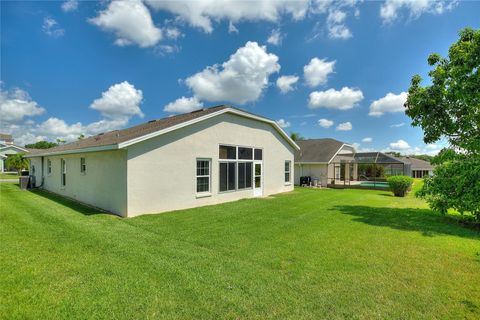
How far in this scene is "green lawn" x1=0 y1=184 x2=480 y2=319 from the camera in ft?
10.9

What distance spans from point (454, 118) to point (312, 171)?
51.3ft

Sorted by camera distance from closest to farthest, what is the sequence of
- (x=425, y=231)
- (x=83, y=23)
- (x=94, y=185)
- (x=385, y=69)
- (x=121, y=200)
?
1. (x=425, y=231)
2. (x=121, y=200)
3. (x=94, y=185)
4. (x=83, y=23)
5. (x=385, y=69)

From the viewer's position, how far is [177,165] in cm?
1051

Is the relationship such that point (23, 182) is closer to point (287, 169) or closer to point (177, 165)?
point (177, 165)

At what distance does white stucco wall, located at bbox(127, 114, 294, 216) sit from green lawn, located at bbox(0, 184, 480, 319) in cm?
150

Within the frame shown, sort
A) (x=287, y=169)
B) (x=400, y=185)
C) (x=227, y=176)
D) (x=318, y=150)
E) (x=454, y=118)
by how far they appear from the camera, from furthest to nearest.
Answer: (x=318, y=150), (x=287, y=169), (x=400, y=185), (x=227, y=176), (x=454, y=118)

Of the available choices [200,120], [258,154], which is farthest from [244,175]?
[200,120]

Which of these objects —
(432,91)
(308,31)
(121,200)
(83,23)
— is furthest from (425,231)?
(83,23)

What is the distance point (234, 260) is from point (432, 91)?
10.4m

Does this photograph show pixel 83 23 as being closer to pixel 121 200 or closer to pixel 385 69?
pixel 121 200

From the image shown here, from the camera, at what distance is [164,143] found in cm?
1005

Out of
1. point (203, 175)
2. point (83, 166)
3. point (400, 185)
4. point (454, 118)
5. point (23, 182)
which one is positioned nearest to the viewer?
point (454, 118)

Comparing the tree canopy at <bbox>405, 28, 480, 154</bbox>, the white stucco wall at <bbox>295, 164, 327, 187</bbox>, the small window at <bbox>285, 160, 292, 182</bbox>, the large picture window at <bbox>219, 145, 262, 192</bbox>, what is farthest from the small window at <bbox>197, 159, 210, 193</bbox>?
the white stucco wall at <bbox>295, 164, 327, 187</bbox>

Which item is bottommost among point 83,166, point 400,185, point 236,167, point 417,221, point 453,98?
point 417,221
